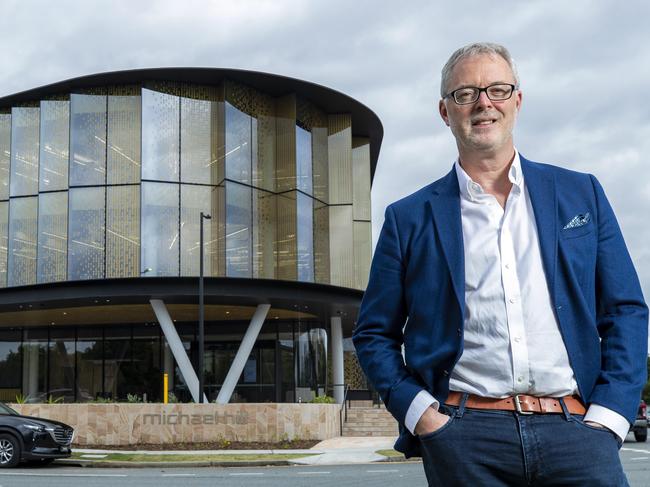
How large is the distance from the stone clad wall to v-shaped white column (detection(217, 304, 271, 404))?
542 centimetres

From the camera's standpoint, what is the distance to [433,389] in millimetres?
2867

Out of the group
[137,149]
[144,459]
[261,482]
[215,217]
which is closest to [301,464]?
[144,459]

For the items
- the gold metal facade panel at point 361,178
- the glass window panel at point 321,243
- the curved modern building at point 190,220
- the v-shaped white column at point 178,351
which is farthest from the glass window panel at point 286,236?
the gold metal facade panel at point 361,178

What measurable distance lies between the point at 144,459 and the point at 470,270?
777 inches

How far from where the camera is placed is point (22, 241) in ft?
121

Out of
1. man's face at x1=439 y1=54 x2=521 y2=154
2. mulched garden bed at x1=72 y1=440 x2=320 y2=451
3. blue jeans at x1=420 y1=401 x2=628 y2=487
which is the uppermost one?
man's face at x1=439 y1=54 x2=521 y2=154

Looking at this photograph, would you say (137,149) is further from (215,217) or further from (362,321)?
(362,321)

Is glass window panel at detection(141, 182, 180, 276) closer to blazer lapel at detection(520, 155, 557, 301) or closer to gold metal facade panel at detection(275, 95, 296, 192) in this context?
gold metal facade panel at detection(275, 95, 296, 192)

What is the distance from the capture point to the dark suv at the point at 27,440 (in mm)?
18891

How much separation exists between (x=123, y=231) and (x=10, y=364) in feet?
39.8

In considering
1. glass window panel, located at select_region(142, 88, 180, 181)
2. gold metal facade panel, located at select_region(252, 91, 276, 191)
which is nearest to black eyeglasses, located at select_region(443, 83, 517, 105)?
glass window panel, located at select_region(142, 88, 180, 181)

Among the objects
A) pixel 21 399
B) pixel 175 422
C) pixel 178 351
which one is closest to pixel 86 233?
pixel 178 351

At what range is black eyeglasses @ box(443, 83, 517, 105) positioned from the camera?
309 centimetres

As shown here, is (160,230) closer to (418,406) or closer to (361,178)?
(361,178)
